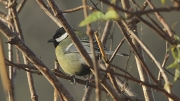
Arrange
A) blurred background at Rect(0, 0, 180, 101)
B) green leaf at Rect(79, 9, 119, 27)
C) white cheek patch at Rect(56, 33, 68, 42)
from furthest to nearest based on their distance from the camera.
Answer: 1. blurred background at Rect(0, 0, 180, 101)
2. white cheek patch at Rect(56, 33, 68, 42)
3. green leaf at Rect(79, 9, 119, 27)

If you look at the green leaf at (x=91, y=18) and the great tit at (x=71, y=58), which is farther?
the great tit at (x=71, y=58)

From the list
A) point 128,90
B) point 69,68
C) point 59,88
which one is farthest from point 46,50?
point 59,88

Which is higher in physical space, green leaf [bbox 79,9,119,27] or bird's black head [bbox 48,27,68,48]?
bird's black head [bbox 48,27,68,48]

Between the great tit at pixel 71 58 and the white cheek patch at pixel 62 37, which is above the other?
the white cheek patch at pixel 62 37

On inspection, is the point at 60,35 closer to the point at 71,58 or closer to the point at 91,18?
the point at 71,58

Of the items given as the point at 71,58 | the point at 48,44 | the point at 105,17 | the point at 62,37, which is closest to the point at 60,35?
the point at 62,37

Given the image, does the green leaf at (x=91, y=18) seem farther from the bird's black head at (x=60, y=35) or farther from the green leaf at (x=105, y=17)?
the bird's black head at (x=60, y=35)

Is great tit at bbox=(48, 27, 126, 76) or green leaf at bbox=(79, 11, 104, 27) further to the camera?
great tit at bbox=(48, 27, 126, 76)

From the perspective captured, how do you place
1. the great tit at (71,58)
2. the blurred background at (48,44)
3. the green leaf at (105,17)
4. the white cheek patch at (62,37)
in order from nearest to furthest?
the green leaf at (105,17), the great tit at (71,58), the white cheek patch at (62,37), the blurred background at (48,44)

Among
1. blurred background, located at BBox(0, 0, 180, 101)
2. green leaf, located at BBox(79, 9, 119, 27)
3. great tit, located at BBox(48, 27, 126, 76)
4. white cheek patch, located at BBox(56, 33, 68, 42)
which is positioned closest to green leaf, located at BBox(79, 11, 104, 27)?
green leaf, located at BBox(79, 9, 119, 27)

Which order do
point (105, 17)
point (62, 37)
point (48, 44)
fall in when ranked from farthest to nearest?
point (48, 44) → point (62, 37) → point (105, 17)

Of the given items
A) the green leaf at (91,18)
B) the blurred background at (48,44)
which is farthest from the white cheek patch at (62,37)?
the green leaf at (91,18)

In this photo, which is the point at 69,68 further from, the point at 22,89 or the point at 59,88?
the point at 22,89

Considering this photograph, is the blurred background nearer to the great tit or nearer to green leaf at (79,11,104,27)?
the great tit
